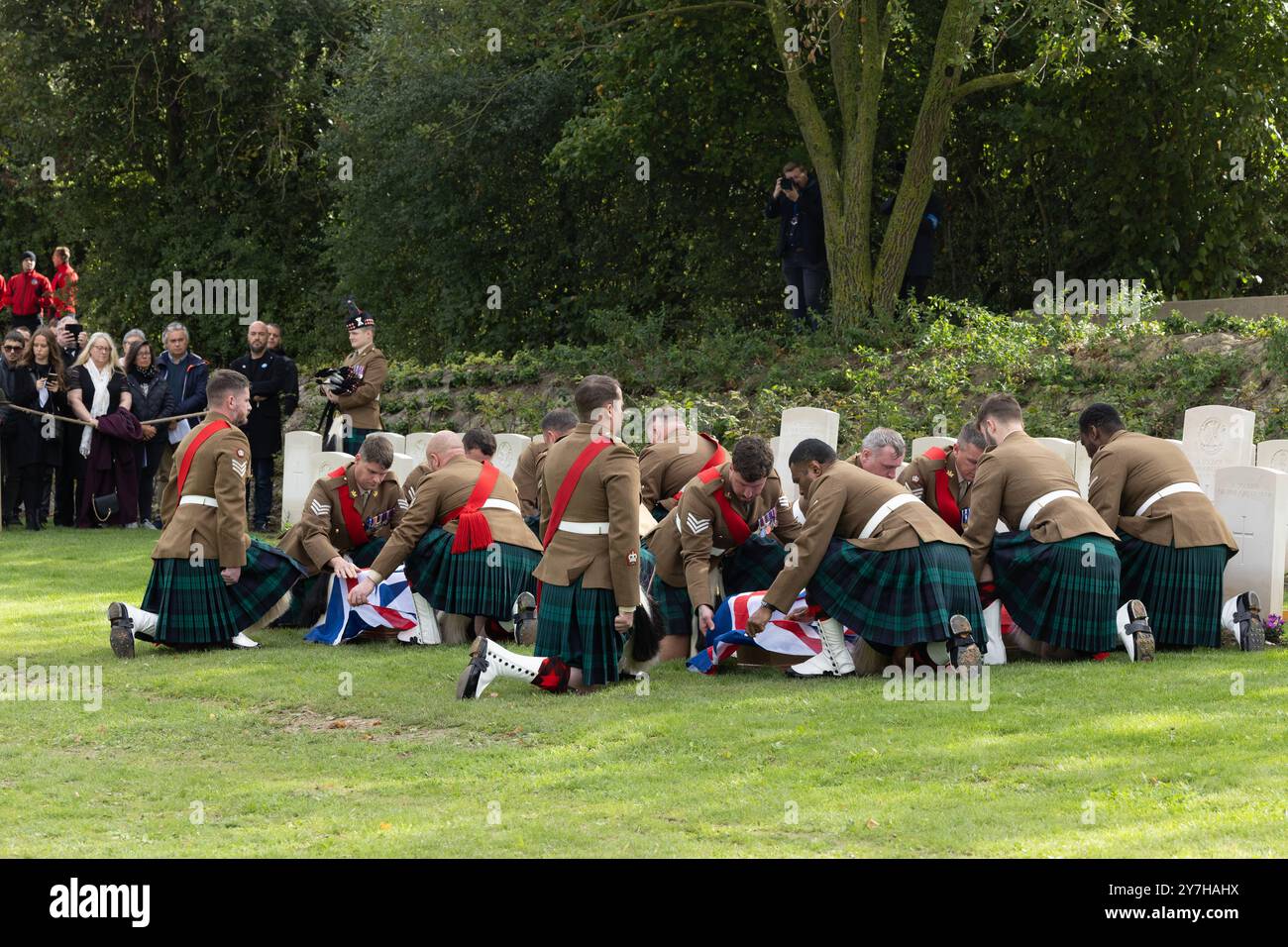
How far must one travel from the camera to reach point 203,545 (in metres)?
10.1

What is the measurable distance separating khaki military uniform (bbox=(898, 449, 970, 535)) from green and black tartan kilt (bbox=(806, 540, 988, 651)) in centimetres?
101

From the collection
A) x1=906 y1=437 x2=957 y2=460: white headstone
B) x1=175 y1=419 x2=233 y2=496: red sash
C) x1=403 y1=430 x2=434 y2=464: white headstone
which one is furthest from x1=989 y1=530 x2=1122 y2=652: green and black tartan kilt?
x1=403 y1=430 x2=434 y2=464: white headstone

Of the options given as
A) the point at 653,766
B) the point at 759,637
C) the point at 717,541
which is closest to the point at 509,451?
the point at 717,541

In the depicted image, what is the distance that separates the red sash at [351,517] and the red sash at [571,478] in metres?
2.75

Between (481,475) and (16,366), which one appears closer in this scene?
(481,475)

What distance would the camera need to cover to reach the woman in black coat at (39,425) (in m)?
16.5

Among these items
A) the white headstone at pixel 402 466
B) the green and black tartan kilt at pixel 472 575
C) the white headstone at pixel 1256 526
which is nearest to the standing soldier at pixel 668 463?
the green and black tartan kilt at pixel 472 575

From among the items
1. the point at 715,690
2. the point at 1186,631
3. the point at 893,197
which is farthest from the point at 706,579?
the point at 893,197

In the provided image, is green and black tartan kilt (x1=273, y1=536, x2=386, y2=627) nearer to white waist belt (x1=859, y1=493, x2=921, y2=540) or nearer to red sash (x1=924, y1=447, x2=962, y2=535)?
white waist belt (x1=859, y1=493, x2=921, y2=540)

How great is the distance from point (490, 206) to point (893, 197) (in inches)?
244

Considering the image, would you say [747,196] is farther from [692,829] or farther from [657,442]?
[692,829]

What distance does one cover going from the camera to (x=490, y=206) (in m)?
22.9

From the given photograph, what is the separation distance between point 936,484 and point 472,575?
10.1 feet

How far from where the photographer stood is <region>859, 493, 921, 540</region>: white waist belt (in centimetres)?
895
